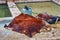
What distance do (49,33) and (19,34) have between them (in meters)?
0.60

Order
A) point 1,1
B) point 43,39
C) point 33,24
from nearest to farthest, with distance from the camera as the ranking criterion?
1. point 43,39
2. point 33,24
3. point 1,1

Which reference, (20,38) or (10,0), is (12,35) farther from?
(10,0)

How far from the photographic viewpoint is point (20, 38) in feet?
7.57

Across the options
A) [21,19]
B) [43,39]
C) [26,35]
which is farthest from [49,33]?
[21,19]

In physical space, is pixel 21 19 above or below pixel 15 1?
above

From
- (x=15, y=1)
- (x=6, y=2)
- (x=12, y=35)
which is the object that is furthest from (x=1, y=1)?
(x=12, y=35)

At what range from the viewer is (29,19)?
9.20ft

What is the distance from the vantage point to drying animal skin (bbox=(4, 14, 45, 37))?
2.48 metres

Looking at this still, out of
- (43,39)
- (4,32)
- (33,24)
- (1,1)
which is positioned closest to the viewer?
(43,39)

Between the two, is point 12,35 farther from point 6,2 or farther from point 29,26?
point 6,2

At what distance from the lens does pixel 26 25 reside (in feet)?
8.55

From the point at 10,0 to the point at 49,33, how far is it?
11.3ft

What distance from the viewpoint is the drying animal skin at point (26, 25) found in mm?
2477

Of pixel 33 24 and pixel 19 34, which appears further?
pixel 33 24
